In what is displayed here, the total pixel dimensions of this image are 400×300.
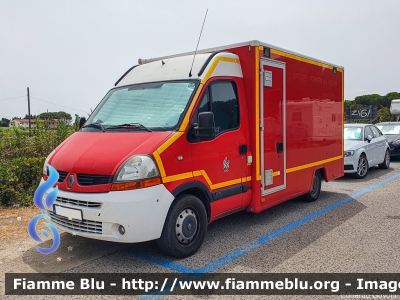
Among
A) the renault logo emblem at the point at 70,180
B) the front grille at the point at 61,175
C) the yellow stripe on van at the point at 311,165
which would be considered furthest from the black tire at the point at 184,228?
the yellow stripe on van at the point at 311,165

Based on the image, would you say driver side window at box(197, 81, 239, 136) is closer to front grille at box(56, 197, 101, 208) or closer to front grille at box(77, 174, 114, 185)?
front grille at box(77, 174, 114, 185)

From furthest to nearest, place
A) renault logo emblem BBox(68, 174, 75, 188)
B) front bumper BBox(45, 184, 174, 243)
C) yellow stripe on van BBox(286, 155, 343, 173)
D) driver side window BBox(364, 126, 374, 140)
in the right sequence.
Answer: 1. driver side window BBox(364, 126, 374, 140)
2. yellow stripe on van BBox(286, 155, 343, 173)
3. renault logo emblem BBox(68, 174, 75, 188)
4. front bumper BBox(45, 184, 174, 243)

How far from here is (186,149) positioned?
174 inches

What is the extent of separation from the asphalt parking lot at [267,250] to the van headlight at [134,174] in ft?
3.38

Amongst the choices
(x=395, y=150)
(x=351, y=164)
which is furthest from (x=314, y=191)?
(x=395, y=150)

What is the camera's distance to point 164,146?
4.17 metres

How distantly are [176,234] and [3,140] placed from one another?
6.72m

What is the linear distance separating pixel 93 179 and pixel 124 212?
53 cm

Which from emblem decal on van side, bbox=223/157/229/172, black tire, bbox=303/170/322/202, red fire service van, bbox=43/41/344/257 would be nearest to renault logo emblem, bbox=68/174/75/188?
red fire service van, bbox=43/41/344/257

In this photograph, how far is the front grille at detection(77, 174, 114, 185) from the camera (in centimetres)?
399

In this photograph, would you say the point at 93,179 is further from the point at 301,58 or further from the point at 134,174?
the point at 301,58

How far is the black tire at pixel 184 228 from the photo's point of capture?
4266 millimetres

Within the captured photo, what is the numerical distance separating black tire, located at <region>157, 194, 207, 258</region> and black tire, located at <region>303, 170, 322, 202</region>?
3.38 m

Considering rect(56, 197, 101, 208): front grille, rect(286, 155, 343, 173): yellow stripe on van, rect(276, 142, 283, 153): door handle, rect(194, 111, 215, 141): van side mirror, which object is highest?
→ rect(194, 111, 215, 141): van side mirror
